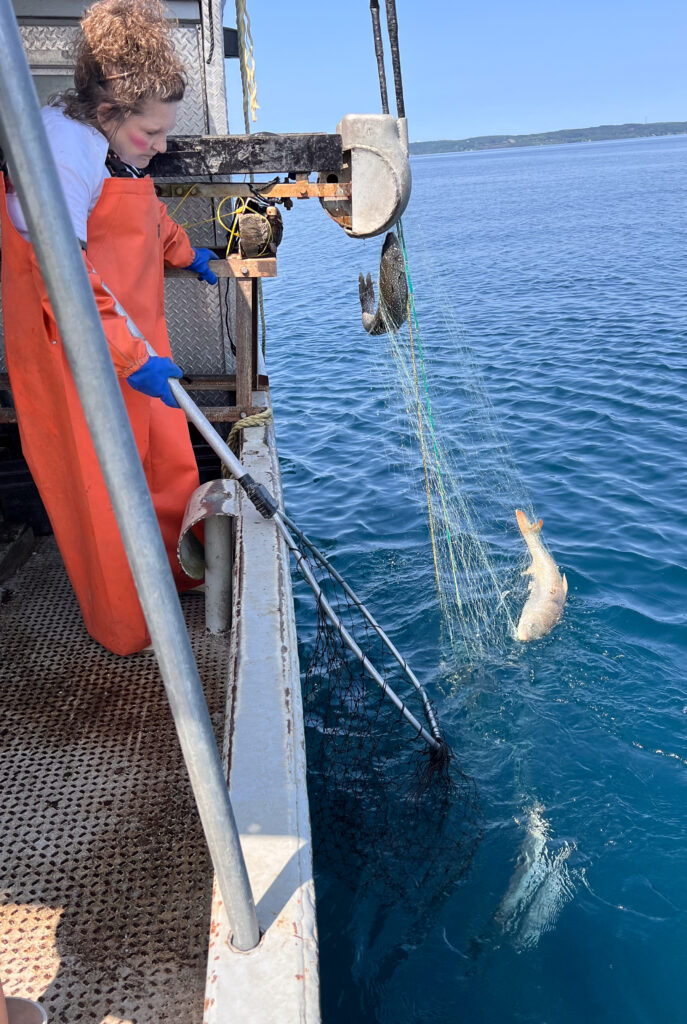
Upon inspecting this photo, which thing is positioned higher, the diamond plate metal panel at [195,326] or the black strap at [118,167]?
the black strap at [118,167]

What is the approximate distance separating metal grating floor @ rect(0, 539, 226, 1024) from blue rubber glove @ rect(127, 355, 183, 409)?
1.28 m

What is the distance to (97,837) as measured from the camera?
2.91 m

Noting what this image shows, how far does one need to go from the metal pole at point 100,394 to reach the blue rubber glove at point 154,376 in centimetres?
204

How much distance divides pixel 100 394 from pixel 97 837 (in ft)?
7.50

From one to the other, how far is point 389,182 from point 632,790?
3676 millimetres

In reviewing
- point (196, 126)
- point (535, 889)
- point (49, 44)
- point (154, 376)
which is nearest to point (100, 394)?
point (154, 376)

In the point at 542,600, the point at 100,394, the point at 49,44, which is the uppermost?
the point at 49,44

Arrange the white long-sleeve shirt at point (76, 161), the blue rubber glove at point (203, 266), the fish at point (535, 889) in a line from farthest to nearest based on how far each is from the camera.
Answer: the blue rubber glove at point (203, 266)
the fish at point (535, 889)
the white long-sleeve shirt at point (76, 161)

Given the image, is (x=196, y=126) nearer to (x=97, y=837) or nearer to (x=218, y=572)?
(x=218, y=572)

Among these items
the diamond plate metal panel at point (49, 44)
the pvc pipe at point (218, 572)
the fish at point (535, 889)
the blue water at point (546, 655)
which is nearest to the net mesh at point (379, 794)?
the blue water at point (546, 655)

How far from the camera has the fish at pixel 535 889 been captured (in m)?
3.86

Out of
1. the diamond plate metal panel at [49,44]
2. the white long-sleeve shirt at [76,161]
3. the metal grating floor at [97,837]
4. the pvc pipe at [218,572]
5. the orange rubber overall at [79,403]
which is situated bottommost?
the metal grating floor at [97,837]

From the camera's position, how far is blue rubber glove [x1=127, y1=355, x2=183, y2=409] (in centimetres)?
316

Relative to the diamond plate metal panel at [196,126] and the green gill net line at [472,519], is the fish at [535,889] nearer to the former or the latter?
the green gill net line at [472,519]
